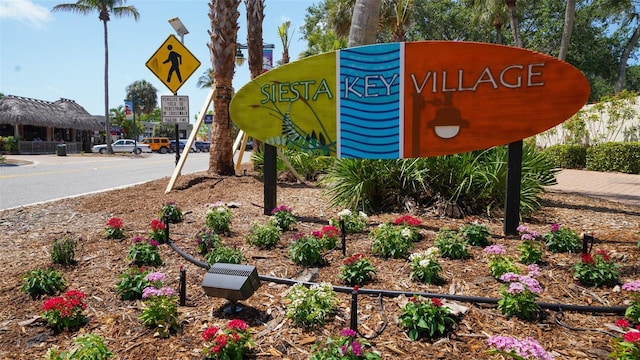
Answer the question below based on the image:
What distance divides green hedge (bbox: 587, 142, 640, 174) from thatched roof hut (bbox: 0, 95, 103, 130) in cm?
3674

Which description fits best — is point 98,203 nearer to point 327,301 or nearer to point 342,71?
point 342,71

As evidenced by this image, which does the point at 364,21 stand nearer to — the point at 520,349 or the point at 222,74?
the point at 222,74

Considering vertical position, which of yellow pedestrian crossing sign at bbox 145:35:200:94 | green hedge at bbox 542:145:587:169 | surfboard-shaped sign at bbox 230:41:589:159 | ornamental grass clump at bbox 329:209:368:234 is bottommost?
ornamental grass clump at bbox 329:209:368:234

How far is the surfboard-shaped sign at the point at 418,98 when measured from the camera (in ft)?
14.2

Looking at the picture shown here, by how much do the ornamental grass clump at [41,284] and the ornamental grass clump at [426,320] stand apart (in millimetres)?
2659

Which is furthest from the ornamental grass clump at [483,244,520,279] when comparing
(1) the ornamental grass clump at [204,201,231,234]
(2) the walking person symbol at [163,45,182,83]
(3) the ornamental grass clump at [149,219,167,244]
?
(2) the walking person symbol at [163,45,182,83]

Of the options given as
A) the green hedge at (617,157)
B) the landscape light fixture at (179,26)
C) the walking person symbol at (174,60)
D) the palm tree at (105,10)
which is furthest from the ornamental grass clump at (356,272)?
the palm tree at (105,10)

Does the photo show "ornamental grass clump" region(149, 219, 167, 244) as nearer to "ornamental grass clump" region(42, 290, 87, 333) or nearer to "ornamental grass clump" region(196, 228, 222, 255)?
"ornamental grass clump" region(196, 228, 222, 255)

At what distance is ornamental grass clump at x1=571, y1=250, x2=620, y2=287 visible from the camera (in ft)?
9.84

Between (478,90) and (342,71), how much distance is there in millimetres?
1620

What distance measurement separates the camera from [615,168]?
13.4 metres

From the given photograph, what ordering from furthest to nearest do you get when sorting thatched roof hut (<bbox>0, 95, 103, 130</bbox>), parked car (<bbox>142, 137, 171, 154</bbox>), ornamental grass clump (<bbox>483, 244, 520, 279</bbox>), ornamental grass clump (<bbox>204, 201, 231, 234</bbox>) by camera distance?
1. parked car (<bbox>142, 137, 171, 154</bbox>)
2. thatched roof hut (<bbox>0, 95, 103, 130</bbox>)
3. ornamental grass clump (<bbox>204, 201, 231, 234</bbox>)
4. ornamental grass clump (<bbox>483, 244, 520, 279</bbox>)

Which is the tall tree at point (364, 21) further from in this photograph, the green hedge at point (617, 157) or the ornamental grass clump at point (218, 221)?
the green hedge at point (617, 157)

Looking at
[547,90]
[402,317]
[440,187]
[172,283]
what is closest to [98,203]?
[172,283]
